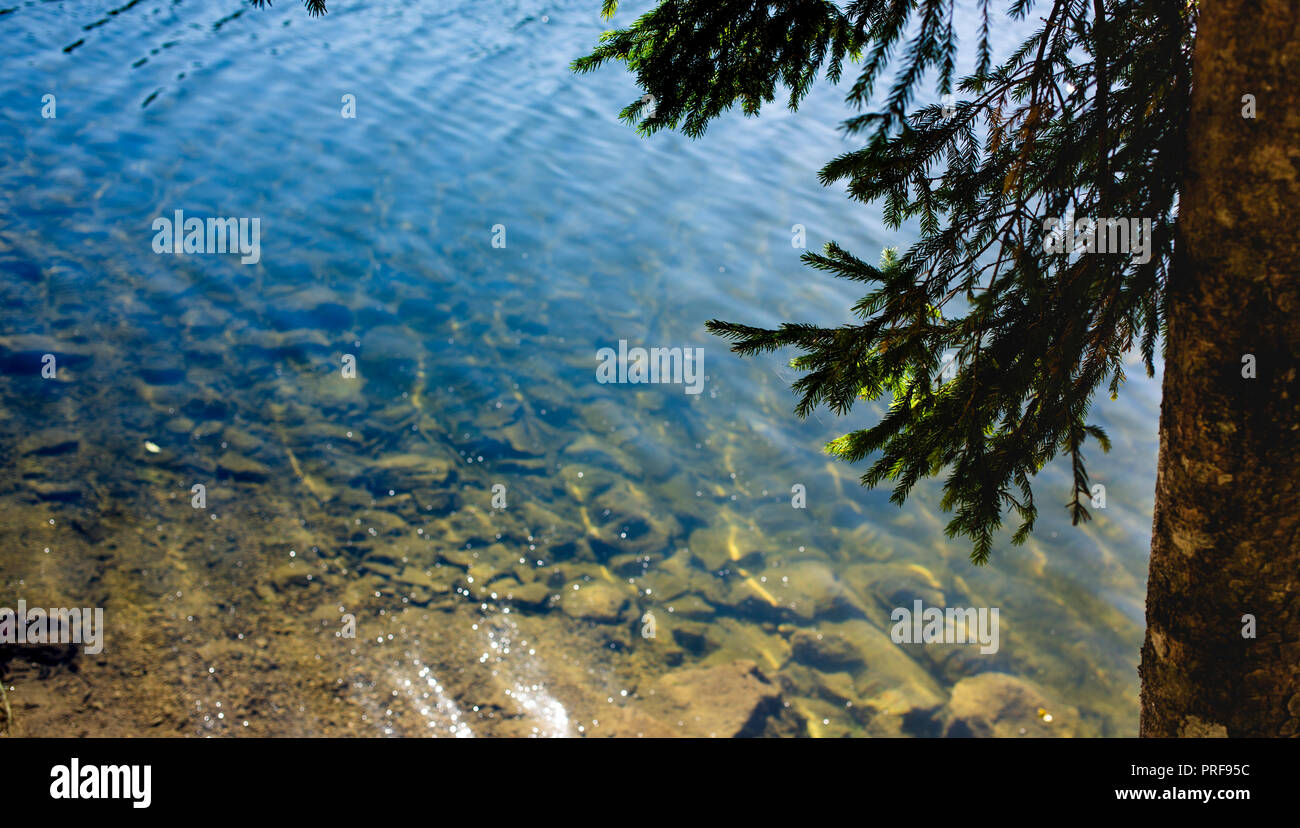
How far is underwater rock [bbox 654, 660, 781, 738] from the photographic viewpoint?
609cm

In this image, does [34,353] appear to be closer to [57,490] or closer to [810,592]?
[57,490]

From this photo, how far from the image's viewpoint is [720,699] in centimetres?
633

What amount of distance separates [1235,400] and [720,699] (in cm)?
469

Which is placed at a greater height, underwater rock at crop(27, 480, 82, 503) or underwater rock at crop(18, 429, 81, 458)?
underwater rock at crop(18, 429, 81, 458)

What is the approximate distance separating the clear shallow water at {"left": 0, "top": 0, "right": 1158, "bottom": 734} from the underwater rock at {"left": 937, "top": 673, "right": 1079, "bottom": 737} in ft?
0.62

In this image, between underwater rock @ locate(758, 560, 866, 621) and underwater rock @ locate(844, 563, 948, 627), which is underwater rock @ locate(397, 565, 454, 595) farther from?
underwater rock @ locate(844, 563, 948, 627)

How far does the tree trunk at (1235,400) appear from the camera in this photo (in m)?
2.44

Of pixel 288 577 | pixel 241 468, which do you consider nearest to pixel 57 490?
pixel 241 468

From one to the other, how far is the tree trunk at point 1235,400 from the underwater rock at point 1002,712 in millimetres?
4138

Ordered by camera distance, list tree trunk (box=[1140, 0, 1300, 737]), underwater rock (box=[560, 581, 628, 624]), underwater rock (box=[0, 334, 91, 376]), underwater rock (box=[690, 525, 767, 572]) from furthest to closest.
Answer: underwater rock (box=[0, 334, 91, 376]) → underwater rock (box=[690, 525, 767, 572]) → underwater rock (box=[560, 581, 628, 624]) → tree trunk (box=[1140, 0, 1300, 737])

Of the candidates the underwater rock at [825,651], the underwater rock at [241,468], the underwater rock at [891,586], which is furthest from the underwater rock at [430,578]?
the underwater rock at [891,586]

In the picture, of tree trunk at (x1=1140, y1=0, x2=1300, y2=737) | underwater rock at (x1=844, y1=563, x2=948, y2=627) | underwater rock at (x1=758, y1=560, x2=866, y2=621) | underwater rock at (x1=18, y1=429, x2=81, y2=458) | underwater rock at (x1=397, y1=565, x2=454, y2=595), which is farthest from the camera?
underwater rock at (x1=844, y1=563, x2=948, y2=627)

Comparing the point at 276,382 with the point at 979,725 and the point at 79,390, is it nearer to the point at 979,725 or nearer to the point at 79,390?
the point at 79,390

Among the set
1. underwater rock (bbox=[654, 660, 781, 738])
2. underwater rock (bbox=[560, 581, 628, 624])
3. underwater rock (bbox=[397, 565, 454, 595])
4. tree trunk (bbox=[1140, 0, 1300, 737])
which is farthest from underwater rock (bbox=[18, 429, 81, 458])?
tree trunk (bbox=[1140, 0, 1300, 737])
